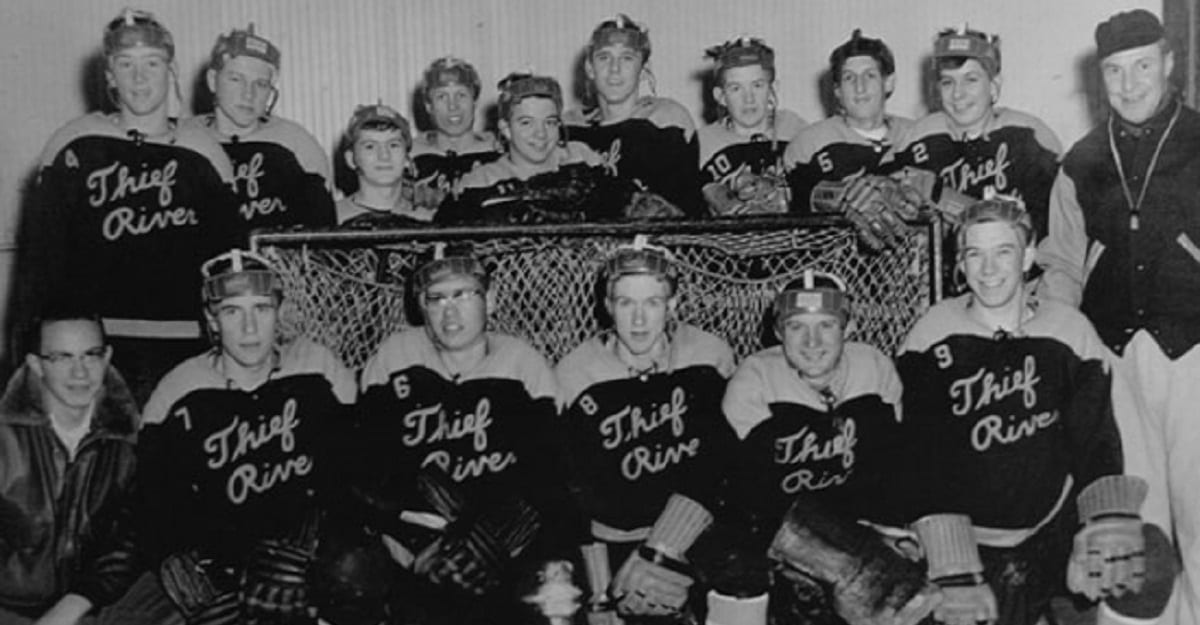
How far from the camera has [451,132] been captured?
505 cm

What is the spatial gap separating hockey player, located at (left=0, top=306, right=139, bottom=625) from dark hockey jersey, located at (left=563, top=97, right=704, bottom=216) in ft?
5.99

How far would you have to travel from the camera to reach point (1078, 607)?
150 inches

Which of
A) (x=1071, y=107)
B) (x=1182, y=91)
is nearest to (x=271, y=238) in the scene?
(x=1182, y=91)

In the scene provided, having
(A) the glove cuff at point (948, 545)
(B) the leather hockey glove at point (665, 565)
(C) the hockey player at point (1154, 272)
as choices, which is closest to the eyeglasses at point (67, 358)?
(B) the leather hockey glove at point (665, 565)

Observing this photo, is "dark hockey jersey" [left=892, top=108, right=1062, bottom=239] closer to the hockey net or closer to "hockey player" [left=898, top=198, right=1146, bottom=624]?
the hockey net

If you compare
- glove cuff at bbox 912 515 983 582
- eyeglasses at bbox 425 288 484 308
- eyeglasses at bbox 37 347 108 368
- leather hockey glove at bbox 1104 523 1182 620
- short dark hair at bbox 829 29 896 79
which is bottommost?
leather hockey glove at bbox 1104 523 1182 620

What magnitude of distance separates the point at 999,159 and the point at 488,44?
115 inches

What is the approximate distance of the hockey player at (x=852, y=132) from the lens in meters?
4.58

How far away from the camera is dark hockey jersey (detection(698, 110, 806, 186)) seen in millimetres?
4828

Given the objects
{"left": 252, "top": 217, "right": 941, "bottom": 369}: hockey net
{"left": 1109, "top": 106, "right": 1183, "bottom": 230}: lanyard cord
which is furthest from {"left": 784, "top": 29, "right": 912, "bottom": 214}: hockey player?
{"left": 1109, "top": 106, "right": 1183, "bottom": 230}: lanyard cord

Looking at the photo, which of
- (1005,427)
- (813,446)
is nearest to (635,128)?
(813,446)

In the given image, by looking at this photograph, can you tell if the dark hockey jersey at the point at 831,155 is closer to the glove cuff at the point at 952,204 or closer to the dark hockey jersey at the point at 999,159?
the dark hockey jersey at the point at 999,159

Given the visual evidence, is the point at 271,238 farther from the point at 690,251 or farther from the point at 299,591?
the point at 690,251

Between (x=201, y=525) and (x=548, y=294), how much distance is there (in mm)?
1307
